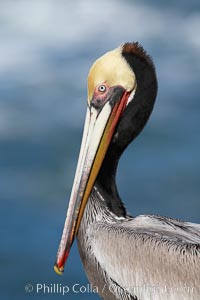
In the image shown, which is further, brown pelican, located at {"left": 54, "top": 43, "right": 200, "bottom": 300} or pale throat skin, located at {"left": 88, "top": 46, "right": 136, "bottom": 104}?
pale throat skin, located at {"left": 88, "top": 46, "right": 136, "bottom": 104}

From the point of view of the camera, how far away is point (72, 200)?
17.4 m

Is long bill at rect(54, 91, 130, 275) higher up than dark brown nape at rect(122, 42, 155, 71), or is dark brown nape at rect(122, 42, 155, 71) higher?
dark brown nape at rect(122, 42, 155, 71)

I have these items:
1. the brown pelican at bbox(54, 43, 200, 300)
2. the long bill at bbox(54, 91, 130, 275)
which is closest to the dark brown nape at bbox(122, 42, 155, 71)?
the brown pelican at bbox(54, 43, 200, 300)

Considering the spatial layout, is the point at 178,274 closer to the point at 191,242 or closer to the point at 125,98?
the point at 191,242

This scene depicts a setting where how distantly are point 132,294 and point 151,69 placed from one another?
198 cm

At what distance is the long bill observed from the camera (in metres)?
17.3

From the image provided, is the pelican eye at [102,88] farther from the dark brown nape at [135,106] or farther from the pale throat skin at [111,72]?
the dark brown nape at [135,106]

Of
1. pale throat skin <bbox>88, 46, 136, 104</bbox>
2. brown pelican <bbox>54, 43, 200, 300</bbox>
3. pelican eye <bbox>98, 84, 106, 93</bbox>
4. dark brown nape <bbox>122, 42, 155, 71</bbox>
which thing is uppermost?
dark brown nape <bbox>122, 42, 155, 71</bbox>

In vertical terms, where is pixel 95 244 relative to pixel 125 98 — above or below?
Answer: below

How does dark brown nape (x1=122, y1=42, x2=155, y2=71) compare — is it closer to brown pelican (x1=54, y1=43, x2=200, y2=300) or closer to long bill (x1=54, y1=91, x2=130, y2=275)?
brown pelican (x1=54, y1=43, x2=200, y2=300)

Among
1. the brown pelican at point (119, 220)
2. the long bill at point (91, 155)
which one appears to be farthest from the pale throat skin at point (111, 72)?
the long bill at point (91, 155)

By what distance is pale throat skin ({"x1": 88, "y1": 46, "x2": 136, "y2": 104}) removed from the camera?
1722 centimetres

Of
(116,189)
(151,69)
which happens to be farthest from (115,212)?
(151,69)

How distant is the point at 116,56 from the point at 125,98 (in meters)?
0.37
